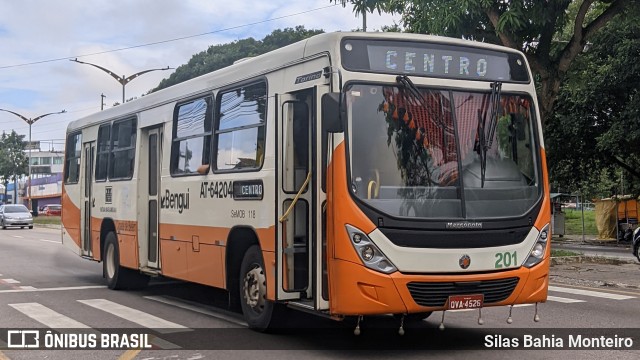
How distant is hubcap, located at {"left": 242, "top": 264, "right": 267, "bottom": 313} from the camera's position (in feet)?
27.0

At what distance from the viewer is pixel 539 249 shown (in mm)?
7484

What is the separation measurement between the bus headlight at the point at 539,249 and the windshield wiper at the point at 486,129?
878 millimetres

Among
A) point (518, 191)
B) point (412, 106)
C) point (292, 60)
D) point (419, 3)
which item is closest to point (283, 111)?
point (292, 60)

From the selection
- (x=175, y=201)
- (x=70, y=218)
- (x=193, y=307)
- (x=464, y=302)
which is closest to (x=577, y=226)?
(x=70, y=218)

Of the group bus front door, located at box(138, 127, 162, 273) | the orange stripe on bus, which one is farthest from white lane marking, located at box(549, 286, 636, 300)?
the orange stripe on bus

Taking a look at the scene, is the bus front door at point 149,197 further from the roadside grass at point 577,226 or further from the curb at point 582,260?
the roadside grass at point 577,226

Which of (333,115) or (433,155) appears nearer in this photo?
(333,115)

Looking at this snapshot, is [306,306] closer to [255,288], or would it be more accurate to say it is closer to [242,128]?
[255,288]

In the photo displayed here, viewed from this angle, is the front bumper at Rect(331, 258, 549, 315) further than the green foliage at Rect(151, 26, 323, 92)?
No

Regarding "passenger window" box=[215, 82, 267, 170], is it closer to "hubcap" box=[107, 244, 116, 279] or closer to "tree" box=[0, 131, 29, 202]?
"hubcap" box=[107, 244, 116, 279]

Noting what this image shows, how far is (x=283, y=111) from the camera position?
25.4ft

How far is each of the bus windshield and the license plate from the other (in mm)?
760

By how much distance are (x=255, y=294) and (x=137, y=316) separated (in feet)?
7.50

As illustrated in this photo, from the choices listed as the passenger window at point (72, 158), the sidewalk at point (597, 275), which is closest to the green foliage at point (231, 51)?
the passenger window at point (72, 158)
